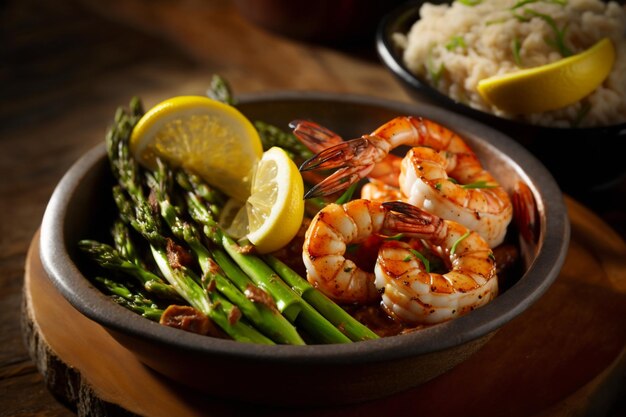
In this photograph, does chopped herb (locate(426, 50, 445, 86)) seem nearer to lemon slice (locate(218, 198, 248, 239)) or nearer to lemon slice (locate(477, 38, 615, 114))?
lemon slice (locate(477, 38, 615, 114))

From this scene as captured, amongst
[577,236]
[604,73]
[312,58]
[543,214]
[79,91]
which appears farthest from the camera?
[312,58]

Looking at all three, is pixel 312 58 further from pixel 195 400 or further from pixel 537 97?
pixel 195 400

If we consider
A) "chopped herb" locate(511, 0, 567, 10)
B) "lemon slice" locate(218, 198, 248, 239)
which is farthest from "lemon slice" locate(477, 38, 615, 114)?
"lemon slice" locate(218, 198, 248, 239)

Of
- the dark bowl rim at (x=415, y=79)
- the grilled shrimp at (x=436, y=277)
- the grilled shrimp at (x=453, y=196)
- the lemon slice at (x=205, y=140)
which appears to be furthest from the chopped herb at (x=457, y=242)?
the dark bowl rim at (x=415, y=79)

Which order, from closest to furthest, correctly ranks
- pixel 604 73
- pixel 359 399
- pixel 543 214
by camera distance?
1. pixel 359 399
2. pixel 543 214
3. pixel 604 73

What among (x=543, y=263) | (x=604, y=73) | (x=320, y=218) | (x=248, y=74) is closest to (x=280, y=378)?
(x=320, y=218)

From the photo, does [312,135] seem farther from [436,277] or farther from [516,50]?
[516,50]
